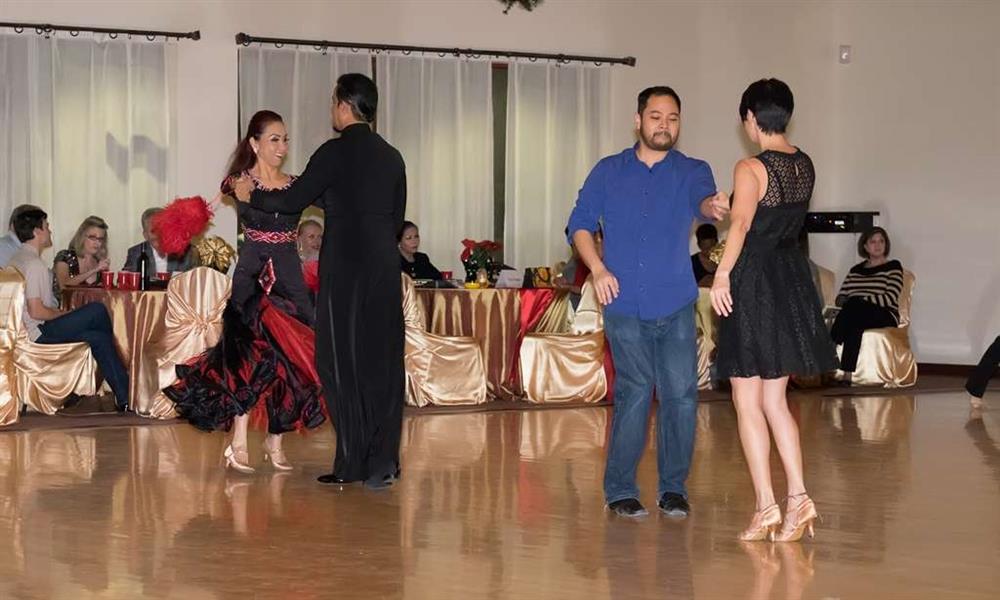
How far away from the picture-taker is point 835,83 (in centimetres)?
1374

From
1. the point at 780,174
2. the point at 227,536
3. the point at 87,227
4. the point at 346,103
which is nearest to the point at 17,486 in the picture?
the point at 227,536

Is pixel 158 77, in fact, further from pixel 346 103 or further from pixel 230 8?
pixel 346 103

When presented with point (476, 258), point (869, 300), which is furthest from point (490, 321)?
point (869, 300)

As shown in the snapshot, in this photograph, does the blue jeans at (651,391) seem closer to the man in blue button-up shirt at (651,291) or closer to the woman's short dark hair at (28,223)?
the man in blue button-up shirt at (651,291)

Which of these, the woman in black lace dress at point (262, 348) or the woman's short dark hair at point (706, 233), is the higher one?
the woman's short dark hair at point (706, 233)

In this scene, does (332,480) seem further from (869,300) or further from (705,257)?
(869,300)

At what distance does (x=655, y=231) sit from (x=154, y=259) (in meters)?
5.69

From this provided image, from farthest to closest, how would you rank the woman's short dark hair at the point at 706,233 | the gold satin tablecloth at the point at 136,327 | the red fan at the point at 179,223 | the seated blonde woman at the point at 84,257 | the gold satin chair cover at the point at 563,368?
the woman's short dark hair at the point at 706,233 → the gold satin chair cover at the point at 563,368 → the seated blonde woman at the point at 84,257 → the gold satin tablecloth at the point at 136,327 → the red fan at the point at 179,223

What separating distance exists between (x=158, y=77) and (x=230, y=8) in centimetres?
76

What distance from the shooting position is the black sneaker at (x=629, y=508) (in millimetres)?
5512

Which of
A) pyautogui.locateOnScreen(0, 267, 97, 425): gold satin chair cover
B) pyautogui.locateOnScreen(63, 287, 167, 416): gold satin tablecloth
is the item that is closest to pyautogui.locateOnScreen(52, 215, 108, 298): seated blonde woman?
pyautogui.locateOnScreen(63, 287, 167, 416): gold satin tablecloth

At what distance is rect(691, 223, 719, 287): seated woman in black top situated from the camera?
11.2 metres

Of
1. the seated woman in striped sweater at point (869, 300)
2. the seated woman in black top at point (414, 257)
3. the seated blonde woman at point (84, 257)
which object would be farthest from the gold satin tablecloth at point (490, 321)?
the seated woman in striped sweater at point (869, 300)

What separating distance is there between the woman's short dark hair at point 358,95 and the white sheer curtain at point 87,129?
5.44 metres
